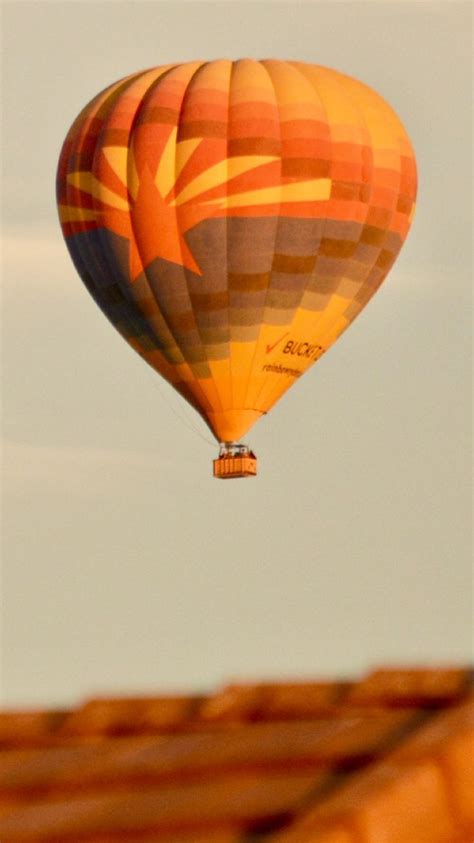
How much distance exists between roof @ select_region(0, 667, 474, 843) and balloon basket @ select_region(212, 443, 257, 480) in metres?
26.6

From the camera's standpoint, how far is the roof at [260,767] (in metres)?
5.16

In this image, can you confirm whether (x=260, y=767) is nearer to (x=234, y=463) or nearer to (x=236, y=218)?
(x=236, y=218)

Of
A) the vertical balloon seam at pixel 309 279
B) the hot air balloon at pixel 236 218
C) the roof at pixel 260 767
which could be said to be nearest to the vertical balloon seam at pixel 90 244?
the hot air balloon at pixel 236 218

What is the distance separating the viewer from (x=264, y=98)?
3127cm

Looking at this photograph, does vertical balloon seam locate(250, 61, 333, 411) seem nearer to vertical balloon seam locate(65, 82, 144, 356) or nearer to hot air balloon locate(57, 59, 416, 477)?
hot air balloon locate(57, 59, 416, 477)

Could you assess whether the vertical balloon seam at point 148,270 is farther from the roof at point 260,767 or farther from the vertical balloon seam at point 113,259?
the roof at point 260,767

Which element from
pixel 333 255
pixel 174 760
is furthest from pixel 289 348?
pixel 174 760

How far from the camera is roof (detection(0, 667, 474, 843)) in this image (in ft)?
16.9

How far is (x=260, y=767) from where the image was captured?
5684 mm

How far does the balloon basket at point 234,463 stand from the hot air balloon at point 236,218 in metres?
0.04

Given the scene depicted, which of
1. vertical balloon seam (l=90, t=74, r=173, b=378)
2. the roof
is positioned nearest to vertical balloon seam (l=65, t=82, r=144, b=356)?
vertical balloon seam (l=90, t=74, r=173, b=378)

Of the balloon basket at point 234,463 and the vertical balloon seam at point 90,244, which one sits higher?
the vertical balloon seam at point 90,244

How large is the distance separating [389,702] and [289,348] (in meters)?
26.8

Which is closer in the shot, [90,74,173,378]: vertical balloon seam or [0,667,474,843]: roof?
[0,667,474,843]: roof
